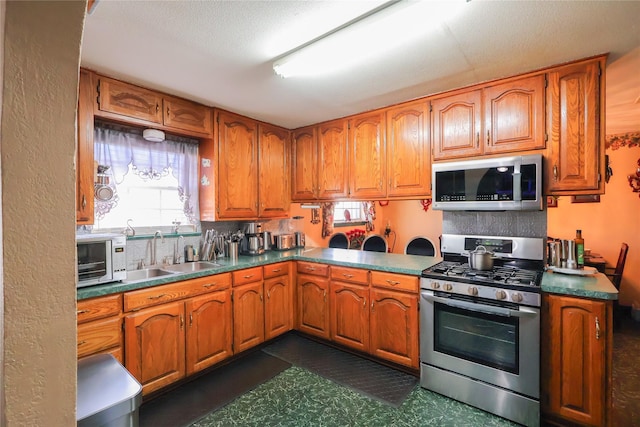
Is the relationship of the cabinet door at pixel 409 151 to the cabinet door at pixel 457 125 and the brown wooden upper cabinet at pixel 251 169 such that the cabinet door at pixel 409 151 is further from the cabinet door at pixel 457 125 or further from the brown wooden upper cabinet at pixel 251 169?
the brown wooden upper cabinet at pixel 251 169

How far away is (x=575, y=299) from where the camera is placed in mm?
1885

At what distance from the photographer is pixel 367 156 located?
3.17 meters

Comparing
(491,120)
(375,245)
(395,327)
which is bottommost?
(395,327)

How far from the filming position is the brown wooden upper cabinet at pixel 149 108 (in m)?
2.29

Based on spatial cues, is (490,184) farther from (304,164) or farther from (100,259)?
(100,259)

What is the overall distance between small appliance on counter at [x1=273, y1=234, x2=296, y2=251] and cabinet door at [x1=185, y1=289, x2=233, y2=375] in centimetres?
104

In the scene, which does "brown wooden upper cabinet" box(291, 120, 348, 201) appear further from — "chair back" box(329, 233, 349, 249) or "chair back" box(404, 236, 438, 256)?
"chair back" box(404, 236, 438, 256)

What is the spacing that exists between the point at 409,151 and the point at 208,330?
2.37 m

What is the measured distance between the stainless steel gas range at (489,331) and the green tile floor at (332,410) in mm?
116

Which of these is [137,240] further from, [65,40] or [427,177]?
[427,177]

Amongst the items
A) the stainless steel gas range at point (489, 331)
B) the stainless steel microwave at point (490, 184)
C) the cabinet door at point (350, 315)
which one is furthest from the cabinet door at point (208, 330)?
the stainless steel microwave at point (490, 184)

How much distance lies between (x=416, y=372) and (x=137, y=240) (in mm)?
2621

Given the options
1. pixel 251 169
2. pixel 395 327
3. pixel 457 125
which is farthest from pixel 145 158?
pixel 457 125

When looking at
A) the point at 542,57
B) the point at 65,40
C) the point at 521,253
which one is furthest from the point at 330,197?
the point at 65,40
